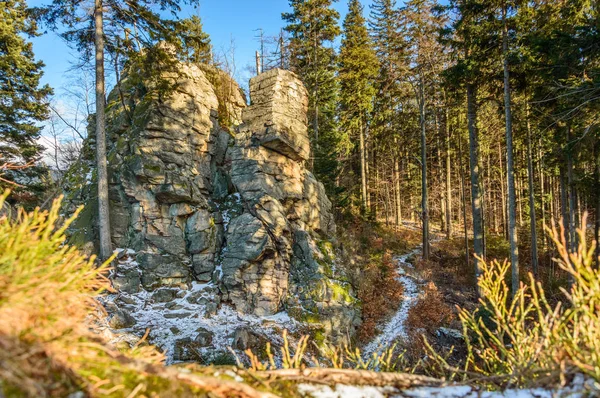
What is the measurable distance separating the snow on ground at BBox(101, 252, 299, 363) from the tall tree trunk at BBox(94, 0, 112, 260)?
1.19m

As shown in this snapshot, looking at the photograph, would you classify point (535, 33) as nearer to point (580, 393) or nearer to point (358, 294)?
point (358, 294)

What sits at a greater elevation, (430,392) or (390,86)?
(390,86)

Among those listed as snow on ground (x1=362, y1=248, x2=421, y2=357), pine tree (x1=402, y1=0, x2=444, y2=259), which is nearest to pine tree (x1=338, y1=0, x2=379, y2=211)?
pine tree (x1=402, y1=0, x2=444, y2=259)

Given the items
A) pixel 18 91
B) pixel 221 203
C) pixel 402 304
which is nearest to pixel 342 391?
pixel 221 203

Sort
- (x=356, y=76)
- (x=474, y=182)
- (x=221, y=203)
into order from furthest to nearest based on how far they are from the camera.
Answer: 1. (x=356, y=76)
2. (x=474, y=182)
3. (x=221, y=203)

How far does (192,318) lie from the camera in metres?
8.84

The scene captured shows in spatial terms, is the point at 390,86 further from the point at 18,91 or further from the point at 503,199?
the point at 18,91

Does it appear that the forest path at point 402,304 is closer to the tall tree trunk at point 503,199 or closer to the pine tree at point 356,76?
the pine tree at point 356,76

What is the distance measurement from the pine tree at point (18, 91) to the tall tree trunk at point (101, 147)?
7.48 meters

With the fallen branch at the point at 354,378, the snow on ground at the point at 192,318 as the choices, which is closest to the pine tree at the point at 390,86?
the snow on ground at the point at 192,318

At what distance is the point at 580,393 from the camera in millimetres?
1522

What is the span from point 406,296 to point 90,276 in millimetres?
14262

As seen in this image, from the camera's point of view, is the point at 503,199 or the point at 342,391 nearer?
the point at 342,391

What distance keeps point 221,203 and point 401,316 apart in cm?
952
